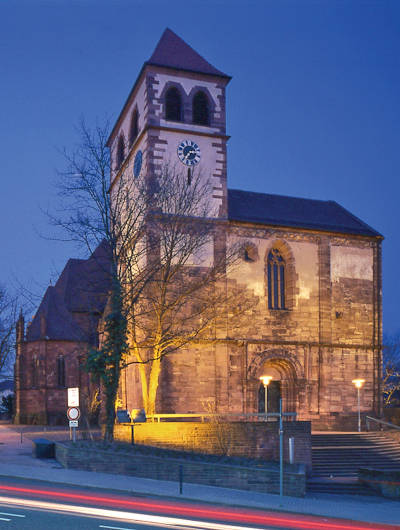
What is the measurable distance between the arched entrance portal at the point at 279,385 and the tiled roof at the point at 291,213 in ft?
25.7

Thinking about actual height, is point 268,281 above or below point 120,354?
above

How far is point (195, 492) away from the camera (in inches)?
711

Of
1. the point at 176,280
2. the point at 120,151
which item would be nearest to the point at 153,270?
the point at 176,280

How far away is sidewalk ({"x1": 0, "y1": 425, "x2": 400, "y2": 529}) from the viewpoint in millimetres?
16812

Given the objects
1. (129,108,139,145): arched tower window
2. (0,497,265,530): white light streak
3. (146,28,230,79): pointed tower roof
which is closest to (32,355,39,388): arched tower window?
(129,108,139,145): arched tower window

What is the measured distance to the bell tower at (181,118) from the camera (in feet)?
112

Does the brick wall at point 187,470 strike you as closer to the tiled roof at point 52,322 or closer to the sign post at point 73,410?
the sign post at point 73,410

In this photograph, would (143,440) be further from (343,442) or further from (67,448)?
(343,442)

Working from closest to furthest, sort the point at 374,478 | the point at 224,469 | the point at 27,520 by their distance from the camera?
the point at 27,520 → the point at 224,469 → the point at 374,478

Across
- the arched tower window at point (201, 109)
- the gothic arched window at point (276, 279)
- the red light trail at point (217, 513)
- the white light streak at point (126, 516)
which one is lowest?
the red light trail at point (217, 513)

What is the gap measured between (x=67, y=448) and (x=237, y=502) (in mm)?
6667

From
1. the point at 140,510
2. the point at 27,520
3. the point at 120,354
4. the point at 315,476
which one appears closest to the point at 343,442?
the point at 315,476

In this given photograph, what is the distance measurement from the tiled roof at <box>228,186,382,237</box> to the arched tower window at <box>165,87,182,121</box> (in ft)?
18.7

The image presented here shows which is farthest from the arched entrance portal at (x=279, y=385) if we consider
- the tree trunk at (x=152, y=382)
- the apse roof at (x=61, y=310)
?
the apse roof at (x=61, y=310)
